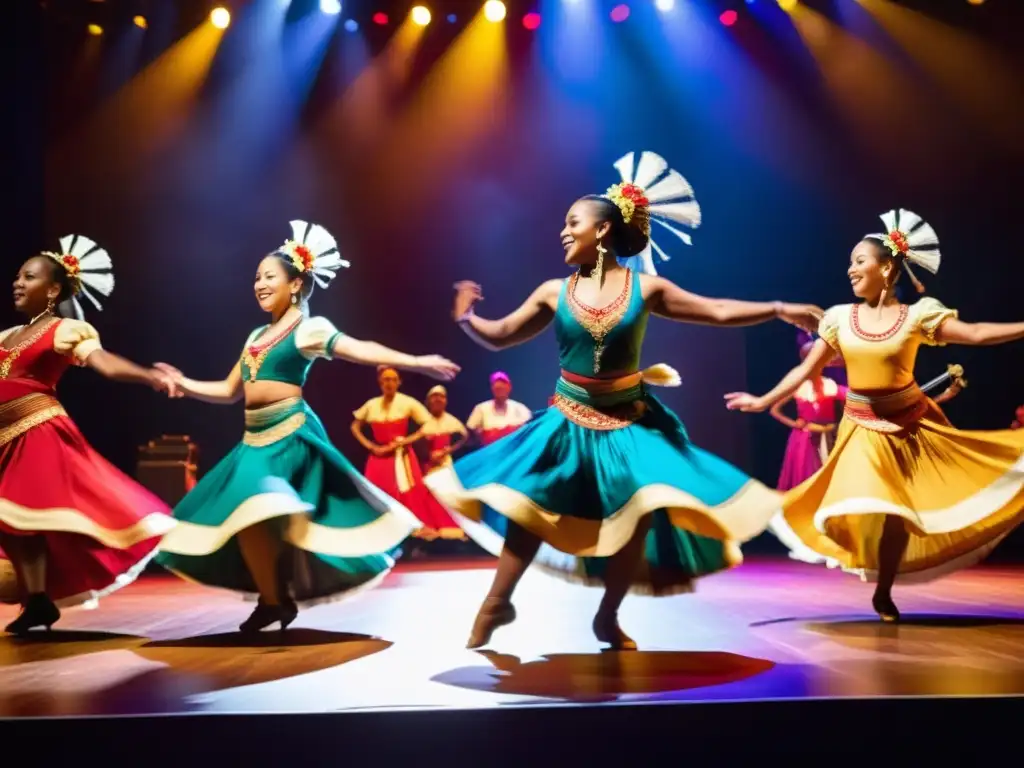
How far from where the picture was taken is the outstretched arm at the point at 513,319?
3355mm

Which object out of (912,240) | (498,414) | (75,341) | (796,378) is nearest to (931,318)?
(912,240)

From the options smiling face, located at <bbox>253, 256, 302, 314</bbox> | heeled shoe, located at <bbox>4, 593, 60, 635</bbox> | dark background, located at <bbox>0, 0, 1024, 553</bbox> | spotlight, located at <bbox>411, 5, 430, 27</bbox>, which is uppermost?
spotlight, located at <bbox>411, 5, 430, 27</bbox>

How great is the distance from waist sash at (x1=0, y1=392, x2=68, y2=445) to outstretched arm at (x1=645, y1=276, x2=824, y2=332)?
2490 millimetres

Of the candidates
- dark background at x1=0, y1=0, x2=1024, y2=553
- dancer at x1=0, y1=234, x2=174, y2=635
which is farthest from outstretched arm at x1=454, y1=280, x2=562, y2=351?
dark background at x1=0, y1=0, x2=1024, y2=553

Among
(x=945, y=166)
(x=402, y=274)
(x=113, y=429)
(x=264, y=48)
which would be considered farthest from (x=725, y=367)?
(x=113, y=429)

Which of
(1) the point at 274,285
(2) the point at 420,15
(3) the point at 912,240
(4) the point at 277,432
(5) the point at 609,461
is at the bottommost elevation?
(5) the point at 609,461

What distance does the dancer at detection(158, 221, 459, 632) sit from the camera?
351 cm

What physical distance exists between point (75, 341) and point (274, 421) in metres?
0.96

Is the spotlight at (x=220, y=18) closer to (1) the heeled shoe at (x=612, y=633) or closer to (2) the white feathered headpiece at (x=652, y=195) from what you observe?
(2) the white feathered headpiece at (x=652, y=195)

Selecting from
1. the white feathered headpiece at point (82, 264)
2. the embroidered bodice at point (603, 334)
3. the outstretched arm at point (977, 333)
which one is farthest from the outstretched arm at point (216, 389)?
the outstretched arm at point (977, 333)

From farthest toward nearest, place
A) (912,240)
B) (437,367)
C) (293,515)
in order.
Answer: (912,240), (293,515), (437,367)

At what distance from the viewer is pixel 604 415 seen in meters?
3.17

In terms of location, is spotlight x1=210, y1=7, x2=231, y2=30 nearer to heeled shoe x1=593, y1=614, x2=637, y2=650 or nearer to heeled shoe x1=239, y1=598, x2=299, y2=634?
heeled shoe x1=239, y1=598, x2=299, y2=634

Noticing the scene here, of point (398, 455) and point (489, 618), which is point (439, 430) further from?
point (489, 618)
